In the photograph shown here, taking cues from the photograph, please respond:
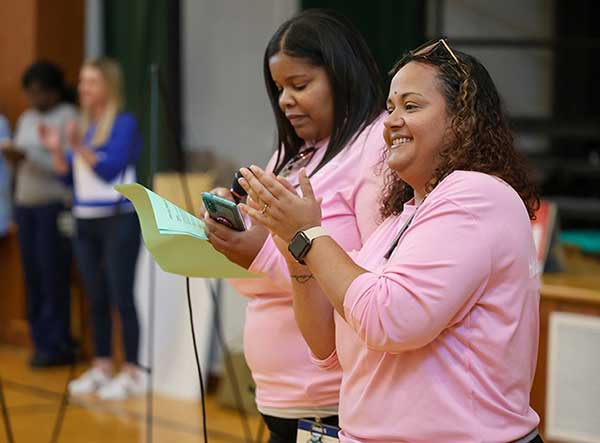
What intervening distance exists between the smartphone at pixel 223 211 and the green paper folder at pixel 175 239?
0.14 ft

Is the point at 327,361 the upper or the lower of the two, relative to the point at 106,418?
upper

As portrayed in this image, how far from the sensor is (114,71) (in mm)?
4633

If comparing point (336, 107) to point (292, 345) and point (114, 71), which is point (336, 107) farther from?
point (114, 71)

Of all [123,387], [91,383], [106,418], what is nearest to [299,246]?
[106,418]

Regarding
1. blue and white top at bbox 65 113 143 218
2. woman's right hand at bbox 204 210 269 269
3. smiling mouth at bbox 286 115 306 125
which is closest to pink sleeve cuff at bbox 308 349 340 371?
woman's right hand at bbox 204 210 269 269

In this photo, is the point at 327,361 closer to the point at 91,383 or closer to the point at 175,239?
the point at 175,239

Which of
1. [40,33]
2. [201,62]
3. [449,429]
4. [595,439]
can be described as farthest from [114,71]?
[449,429]

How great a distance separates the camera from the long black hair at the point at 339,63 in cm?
188

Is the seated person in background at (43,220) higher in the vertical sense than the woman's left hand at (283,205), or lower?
lower

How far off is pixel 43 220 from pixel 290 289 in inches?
143

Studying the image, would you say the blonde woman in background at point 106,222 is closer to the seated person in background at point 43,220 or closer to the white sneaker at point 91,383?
the white sneaker at point 91,383

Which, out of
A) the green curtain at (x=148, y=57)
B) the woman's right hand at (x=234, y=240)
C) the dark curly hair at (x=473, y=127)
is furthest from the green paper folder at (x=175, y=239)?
the green curtain at (x=148, y=57)

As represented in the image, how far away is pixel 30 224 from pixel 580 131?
10.7ft

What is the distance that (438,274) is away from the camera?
4.34 feet
